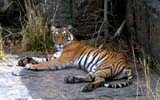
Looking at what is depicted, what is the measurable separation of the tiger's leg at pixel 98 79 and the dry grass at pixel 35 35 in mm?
1944

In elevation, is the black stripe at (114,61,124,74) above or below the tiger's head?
below

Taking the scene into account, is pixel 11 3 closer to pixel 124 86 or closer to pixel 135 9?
pixel 135 9

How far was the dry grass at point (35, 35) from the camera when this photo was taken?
8.28 metres

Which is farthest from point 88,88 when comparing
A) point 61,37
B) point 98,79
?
point 61,37

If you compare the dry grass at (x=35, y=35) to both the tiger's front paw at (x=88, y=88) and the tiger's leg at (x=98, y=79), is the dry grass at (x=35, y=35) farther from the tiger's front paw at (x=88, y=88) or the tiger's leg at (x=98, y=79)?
the tiger's front paw at (x=88, y=88)

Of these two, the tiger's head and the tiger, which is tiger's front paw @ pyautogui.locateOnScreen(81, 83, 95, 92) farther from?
the tiger's head

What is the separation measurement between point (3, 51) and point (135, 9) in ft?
6.93

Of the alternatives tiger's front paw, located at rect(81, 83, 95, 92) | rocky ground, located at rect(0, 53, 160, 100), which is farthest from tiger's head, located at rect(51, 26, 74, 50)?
tiger's front paw, located at rect(81, 83, 95, 92)

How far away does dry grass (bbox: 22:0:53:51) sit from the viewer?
27.2 ft

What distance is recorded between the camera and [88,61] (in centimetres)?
705

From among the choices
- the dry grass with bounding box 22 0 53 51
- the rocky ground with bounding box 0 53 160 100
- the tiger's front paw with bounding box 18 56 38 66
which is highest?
the dry grass with bounding box 22 0 53 51

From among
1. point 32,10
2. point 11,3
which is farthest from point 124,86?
point 11,3

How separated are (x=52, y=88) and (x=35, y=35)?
2159mm

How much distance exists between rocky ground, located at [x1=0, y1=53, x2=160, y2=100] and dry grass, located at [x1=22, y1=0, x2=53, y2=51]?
3.74 ft
